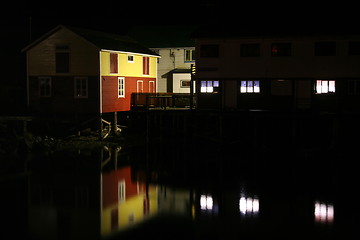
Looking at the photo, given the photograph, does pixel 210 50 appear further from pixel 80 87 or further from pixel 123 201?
pixel 123 201

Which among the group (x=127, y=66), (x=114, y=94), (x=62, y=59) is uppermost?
(x=62, y=59)

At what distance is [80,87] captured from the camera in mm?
38250

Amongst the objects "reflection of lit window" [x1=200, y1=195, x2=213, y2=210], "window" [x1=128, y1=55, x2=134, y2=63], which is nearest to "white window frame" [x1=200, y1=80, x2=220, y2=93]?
"window" [x1=128, y1=55, x2=134, y2=63]

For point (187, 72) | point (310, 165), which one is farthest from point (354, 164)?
point (187, 72)

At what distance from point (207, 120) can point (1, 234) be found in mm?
18955

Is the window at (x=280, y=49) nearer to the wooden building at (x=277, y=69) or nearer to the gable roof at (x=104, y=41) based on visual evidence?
the wooden building at (x=277, y=69)

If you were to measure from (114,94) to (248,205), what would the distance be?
63.5 ft

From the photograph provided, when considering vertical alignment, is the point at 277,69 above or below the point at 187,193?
above

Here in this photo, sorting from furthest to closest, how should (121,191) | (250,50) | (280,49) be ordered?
(250,50) < (280,49) < (121,191)

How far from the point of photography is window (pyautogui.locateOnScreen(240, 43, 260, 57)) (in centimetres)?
3538

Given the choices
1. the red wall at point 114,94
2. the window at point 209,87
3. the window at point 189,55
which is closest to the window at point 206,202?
the window at point 209,87

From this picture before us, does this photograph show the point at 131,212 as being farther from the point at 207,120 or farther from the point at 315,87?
the point at 315,87

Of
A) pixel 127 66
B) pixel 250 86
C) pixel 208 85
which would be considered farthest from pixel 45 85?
pixel 250 86

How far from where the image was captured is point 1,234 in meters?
18.4
